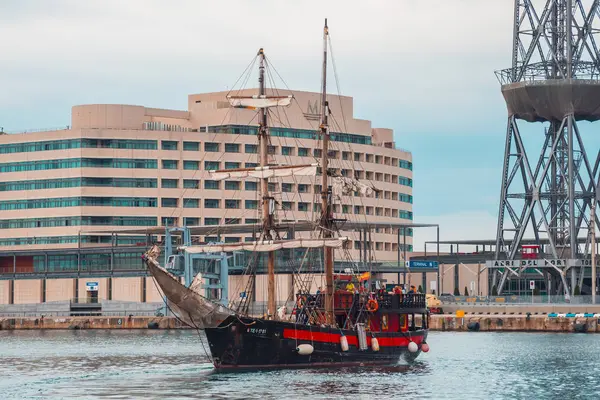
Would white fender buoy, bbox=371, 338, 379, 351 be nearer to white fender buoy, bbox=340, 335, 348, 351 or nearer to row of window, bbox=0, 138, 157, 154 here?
white fender buoy, bbox=340, 335, 348, 351

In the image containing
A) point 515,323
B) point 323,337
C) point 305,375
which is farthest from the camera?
point 515,323

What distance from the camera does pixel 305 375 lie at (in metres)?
80.9

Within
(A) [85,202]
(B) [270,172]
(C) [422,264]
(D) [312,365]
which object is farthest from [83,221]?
(D) [312,365]

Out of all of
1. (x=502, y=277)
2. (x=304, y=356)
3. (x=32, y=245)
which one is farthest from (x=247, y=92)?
(x=304, y=356)

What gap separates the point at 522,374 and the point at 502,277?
3209 inches

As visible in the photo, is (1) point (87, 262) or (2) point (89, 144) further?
(2) point (89, 144)

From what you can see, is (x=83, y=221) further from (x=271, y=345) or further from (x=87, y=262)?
(x=271, y=345)

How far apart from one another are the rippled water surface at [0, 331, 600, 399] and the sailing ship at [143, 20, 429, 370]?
1.83m

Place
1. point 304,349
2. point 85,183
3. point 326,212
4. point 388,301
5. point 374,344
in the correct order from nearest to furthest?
point 304,349
point 374,344
point 388,301
point 326,212
point 85,183

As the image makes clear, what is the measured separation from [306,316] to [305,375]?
10.7 meters

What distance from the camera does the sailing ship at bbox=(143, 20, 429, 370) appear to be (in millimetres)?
83438

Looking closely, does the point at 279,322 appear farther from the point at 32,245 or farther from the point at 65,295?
the point at 32,245

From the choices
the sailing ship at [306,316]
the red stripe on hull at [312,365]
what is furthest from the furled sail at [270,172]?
the red stripe on hull at [312,365]

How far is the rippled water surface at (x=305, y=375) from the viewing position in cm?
7256
